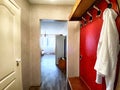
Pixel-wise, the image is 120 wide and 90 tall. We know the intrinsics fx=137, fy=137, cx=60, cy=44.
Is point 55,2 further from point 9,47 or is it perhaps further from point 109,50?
point 109,50

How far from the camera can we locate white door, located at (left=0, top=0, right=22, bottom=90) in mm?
1752

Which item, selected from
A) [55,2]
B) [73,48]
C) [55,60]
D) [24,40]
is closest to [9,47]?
[24,40]

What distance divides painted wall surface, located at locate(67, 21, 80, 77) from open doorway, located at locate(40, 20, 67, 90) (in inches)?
20.0

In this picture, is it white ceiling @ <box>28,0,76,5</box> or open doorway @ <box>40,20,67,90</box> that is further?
open doorway @ <box>40,20,67,90</box>

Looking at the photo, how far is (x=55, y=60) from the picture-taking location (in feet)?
26.3

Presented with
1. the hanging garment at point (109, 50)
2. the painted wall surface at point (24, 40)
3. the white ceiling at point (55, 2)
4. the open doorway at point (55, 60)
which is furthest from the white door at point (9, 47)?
the open doorway at point (55, 60)

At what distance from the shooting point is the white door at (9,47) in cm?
175

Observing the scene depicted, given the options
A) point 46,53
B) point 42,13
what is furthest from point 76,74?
point 46,53

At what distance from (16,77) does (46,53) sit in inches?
497

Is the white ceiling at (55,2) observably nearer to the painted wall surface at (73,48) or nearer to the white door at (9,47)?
the painted wall surface at (73,48)

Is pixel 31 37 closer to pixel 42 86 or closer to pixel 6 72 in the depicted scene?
pixel 42 86

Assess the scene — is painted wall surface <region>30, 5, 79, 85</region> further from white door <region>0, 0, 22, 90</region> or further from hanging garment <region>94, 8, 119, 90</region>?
hanging garment <region>94, 8, 119, 90</region>

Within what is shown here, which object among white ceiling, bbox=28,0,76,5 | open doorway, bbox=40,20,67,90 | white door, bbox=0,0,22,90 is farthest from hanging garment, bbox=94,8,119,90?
open doorway, bbox=40,20,67,90

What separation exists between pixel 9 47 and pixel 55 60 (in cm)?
612
